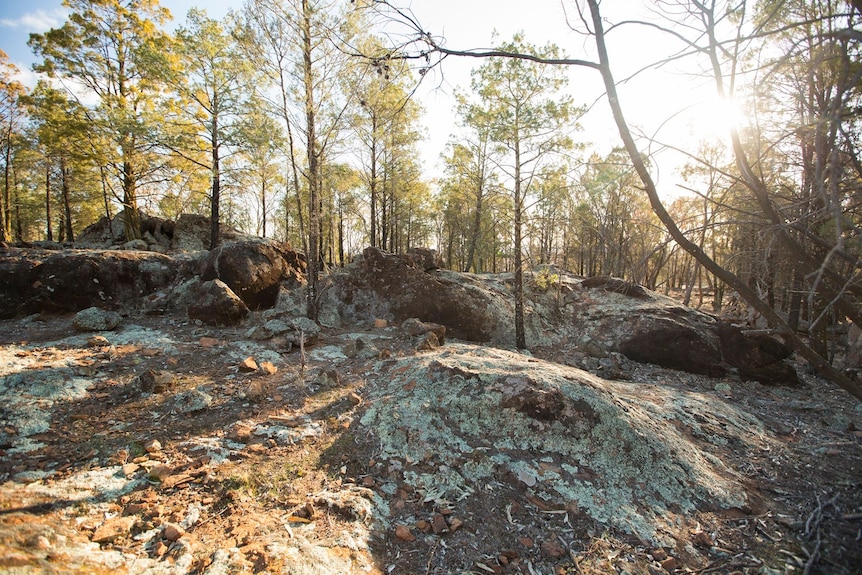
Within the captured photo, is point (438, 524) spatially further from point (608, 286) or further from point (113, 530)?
point (608, 286)

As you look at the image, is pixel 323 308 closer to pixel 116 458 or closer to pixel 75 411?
pixel 75 411

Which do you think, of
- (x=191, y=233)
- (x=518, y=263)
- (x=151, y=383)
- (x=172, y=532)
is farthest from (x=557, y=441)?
(x=191, y=233)

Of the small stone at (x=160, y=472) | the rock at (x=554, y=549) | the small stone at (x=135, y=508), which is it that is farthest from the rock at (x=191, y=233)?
the rock at (x=554, y=549)

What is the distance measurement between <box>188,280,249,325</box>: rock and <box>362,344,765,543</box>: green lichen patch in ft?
15.2

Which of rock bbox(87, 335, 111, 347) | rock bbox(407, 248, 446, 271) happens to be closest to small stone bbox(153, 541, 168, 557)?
rock bbox(87, 335, 111, 347)

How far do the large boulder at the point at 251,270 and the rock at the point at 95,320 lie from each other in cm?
226

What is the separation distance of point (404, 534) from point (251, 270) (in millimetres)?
8250

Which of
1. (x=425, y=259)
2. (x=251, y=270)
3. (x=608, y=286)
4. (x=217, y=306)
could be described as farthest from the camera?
(x=608, y=286)

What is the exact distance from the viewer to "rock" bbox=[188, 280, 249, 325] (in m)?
8.07

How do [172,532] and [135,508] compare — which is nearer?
[172,532]

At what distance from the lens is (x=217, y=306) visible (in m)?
8.09

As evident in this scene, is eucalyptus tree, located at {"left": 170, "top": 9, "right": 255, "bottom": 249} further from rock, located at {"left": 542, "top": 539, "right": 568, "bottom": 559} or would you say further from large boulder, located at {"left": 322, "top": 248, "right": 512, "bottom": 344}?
rock, located at {"left": 542, "top": 539, "right": 568, "bottom": 559}

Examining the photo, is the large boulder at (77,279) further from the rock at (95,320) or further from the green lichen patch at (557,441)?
the green lichen patch at (557,441)

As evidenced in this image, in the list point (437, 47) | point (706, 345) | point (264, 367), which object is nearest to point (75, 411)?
point (264, 367)
